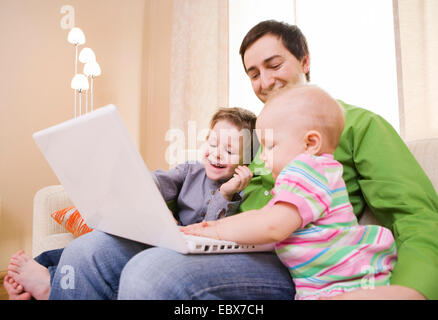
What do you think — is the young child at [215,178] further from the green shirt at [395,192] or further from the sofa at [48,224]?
the sofa at [48,224]

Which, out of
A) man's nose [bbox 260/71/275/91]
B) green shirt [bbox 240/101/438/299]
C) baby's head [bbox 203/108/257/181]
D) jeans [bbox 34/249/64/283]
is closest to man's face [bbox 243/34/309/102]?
man's nose [bbox 260/71/275/91]

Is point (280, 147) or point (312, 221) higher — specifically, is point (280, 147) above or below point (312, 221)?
above

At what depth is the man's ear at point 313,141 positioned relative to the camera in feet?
2.06

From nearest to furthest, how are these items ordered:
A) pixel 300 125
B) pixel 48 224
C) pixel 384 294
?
pixel 384 294 < pixel 300 125 < pixel 48 224

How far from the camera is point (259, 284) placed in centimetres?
60

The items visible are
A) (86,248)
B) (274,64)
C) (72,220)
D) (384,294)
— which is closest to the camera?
(384,294)

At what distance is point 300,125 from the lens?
635 mm

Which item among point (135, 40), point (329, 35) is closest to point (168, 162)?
point (135, 40)

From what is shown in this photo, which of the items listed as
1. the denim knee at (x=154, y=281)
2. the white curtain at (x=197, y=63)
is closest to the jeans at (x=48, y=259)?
the denim knee at (x=154, y=281)

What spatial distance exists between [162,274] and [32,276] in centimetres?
53

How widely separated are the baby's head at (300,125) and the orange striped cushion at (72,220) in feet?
2.76

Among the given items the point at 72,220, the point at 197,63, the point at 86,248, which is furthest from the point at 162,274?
the point at 197,63

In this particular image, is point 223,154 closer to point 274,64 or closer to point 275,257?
point 274,64
